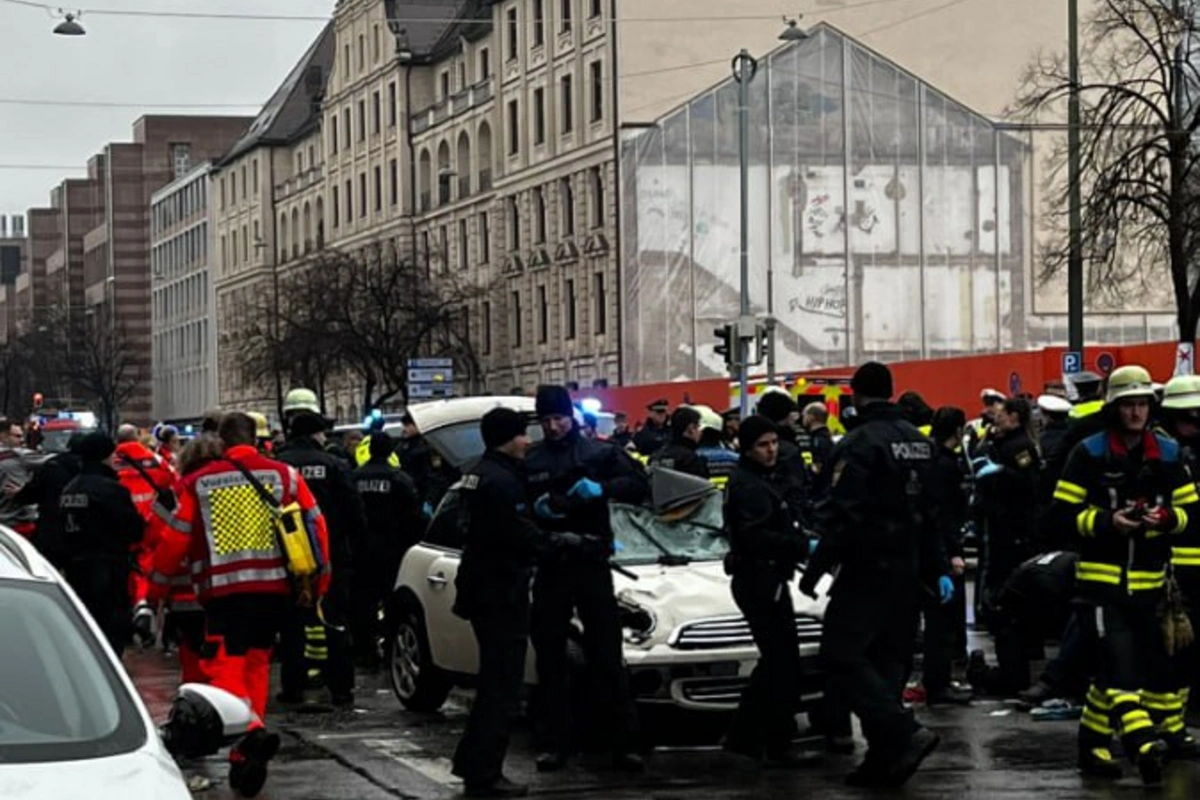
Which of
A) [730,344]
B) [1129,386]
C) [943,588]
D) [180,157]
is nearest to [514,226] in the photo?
[730,344]

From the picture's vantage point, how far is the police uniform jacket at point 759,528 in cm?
1158

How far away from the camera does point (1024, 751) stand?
1228 cm

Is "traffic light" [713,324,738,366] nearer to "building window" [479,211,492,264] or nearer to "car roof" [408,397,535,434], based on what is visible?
"car roof" [408,397,535,434]

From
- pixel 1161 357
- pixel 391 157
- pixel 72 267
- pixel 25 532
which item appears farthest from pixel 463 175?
pixel 72 267

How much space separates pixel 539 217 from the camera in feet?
240

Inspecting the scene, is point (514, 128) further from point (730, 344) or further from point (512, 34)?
point (730, 344)

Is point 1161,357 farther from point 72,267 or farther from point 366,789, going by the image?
point 72,267

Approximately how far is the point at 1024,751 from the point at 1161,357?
23.7m

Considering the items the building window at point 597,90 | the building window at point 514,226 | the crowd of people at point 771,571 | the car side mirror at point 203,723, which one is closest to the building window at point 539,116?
the building window at point 514,226

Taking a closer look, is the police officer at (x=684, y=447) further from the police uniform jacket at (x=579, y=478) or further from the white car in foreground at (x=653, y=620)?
the police uniform jacket at (x=579, y=478)

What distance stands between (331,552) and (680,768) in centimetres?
396

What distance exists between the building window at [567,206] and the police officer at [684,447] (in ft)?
172

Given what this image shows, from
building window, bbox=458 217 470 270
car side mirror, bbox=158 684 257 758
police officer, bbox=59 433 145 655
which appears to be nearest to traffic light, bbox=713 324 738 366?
police officer, bbox=59 433 145 655

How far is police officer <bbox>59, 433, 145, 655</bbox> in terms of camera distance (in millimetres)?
14320
